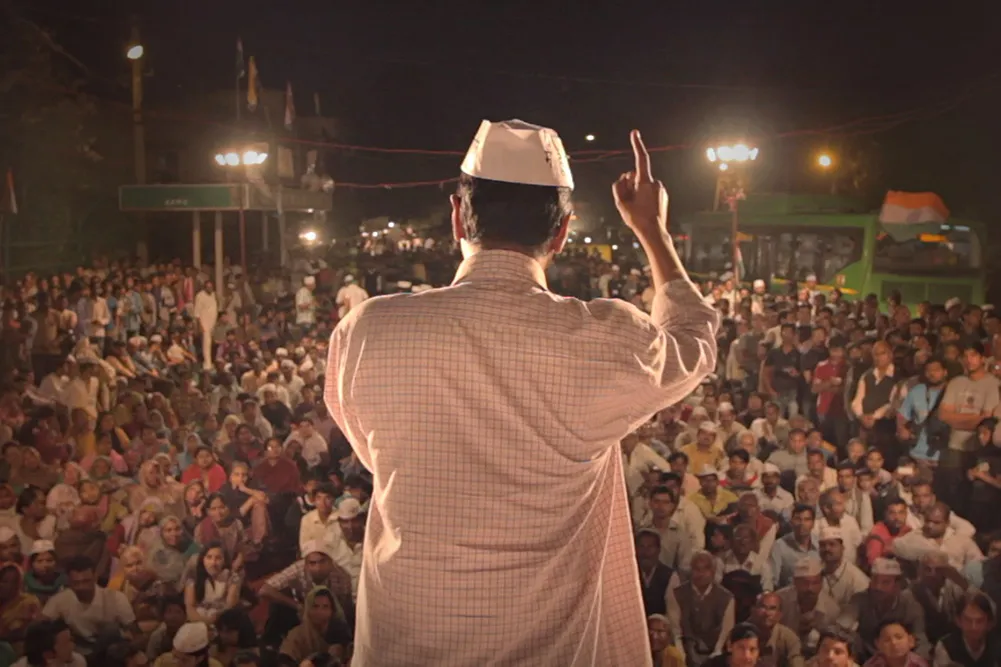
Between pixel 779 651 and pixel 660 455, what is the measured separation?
2.17 m

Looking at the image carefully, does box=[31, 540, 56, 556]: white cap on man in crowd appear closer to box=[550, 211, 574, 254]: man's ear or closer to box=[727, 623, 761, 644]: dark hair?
box=[727, 623, 761, 644]: dark hair

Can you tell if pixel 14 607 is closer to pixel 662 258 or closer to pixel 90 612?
pixel 90 612

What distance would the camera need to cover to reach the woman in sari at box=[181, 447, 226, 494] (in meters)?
6.76

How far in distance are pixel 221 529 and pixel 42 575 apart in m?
0.96

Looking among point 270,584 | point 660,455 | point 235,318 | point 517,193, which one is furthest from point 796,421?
point 235,318

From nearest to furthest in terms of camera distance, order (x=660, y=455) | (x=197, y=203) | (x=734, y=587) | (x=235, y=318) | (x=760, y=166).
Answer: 1. (x=734, y=587)
2. (x=660, y=455)
3. (x=235, y=318)
4. (x=197, y=203)
5. (x=760, y=166)

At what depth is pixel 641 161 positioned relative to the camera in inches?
59.1

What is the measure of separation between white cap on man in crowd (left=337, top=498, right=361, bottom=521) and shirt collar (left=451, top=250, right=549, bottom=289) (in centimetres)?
465

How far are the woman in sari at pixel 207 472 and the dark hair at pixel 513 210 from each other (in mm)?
5720

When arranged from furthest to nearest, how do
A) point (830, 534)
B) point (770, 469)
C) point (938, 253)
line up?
point (938, 253) → point (770, 469) → point (830, 534)

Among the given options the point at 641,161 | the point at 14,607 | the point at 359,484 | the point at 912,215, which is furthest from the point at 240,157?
the point at 641,161

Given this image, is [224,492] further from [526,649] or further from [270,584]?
[526,649]

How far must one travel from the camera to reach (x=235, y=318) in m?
13.4

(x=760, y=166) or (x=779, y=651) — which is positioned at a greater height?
(x=760, y=166)
